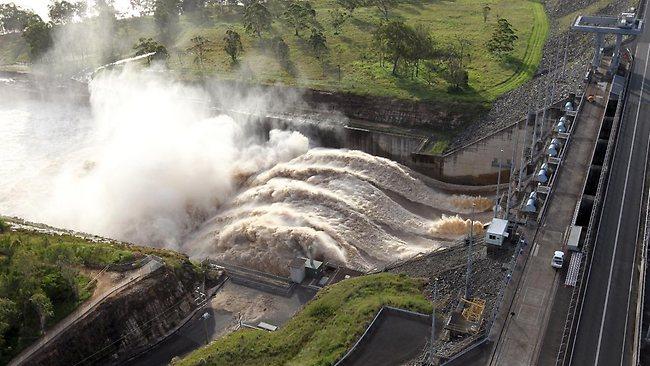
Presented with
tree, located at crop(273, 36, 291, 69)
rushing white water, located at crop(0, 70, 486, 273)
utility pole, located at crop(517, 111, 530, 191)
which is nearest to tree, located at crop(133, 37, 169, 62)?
rushing white water, located at crop(0, 70, 486, 273)

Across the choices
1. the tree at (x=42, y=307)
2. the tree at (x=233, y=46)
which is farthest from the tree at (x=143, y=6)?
the tree at (x=42, y=307)

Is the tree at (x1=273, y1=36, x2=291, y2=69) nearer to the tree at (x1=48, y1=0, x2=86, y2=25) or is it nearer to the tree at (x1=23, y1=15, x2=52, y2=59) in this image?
the tree at (x1=23, y1=15, x2=52, y2=59)

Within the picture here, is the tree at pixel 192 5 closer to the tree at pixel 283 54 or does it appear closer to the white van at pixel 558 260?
the tree at pixel 283 54

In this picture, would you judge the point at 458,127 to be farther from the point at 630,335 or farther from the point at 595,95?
the point at 630,335

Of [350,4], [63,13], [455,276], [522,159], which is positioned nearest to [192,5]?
[63,13]

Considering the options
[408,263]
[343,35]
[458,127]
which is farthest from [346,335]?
[343,35]
